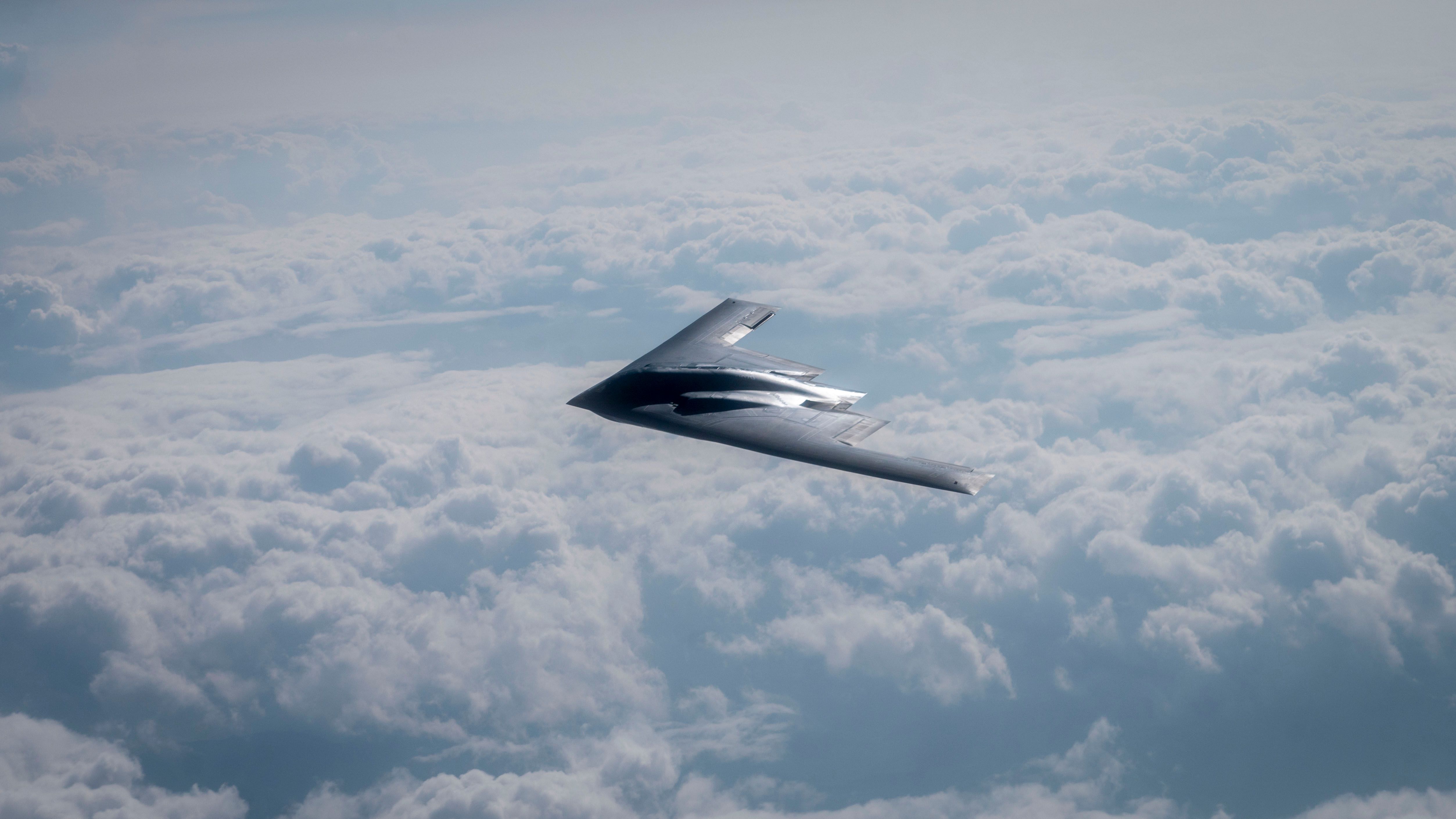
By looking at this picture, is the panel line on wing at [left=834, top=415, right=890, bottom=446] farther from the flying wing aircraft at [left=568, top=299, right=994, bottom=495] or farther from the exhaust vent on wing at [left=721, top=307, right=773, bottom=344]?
the exhaust vent on wing at [left=721, top=307, right=773, bottom=344]

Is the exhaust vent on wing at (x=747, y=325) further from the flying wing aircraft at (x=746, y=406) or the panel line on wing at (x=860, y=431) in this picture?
the panel line on wing at (x=860, y=431)

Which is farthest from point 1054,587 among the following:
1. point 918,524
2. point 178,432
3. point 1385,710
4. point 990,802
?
point 178,432

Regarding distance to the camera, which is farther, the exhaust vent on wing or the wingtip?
the exhaust vent on wing

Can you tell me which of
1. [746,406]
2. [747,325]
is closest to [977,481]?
[746,406]

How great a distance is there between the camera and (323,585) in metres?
133

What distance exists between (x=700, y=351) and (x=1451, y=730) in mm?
169559

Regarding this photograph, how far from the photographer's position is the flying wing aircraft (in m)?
21.3

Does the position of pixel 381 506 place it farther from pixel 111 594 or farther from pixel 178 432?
pixel 178 432

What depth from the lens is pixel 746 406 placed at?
1050 inches

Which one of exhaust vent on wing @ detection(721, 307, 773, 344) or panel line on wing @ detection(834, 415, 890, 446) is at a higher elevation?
exhaust vent on wing @ detection(721, 307, 773, 344)

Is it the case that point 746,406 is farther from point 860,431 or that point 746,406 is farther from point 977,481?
point 977,481

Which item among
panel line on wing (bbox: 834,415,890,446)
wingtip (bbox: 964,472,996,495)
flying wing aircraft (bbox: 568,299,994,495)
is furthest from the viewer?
panel line on wing (bbox: 834,415,890,446)

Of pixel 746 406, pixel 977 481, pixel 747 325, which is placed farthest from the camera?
pixel 747 325

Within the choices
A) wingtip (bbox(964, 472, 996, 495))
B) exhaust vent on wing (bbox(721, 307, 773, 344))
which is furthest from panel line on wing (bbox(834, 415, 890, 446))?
exhaust vent on wing (bbox(721, 307, 773, 344))
